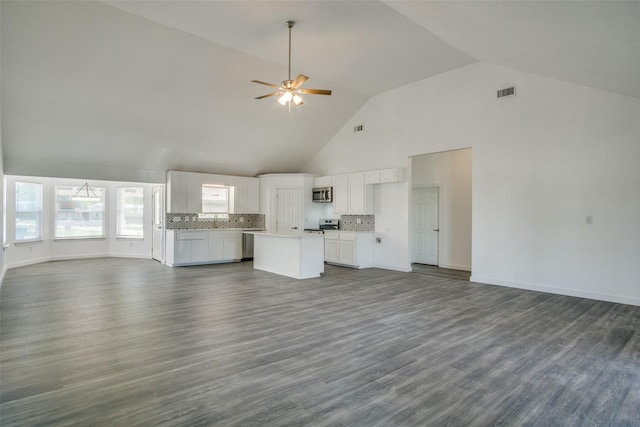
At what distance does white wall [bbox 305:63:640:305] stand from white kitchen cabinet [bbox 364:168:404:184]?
564 mm

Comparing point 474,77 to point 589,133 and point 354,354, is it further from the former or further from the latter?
point 354,354

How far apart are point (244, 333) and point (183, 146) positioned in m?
5.59

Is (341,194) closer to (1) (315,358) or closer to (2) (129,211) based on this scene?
(1) (315,358)

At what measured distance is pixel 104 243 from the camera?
33.3 feet

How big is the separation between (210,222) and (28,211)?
14.5 feet

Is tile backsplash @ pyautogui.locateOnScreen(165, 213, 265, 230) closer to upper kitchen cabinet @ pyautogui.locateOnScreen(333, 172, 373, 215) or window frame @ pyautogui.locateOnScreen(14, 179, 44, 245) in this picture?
upper kitchen cabinet @ pyautogui.locateOnScreen(333, 172, 373, 215)

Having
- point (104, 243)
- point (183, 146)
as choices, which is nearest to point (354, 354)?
point (183, 146)

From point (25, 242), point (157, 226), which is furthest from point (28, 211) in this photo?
point (157, 226)

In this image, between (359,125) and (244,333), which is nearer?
(244,333)

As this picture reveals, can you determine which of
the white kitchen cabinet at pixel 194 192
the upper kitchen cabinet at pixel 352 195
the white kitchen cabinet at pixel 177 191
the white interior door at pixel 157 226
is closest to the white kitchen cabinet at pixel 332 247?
the upper kitchen cabinet at pixel 352 195

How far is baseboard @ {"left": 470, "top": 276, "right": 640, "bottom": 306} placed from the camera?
16.2 feet

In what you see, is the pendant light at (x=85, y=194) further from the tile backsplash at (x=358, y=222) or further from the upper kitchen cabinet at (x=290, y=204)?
the tile backsplash at (x=358, y=222)

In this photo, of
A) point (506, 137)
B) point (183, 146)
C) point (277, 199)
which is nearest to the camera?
point (506, 137)

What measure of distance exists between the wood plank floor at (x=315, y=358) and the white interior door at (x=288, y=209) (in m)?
4.02
